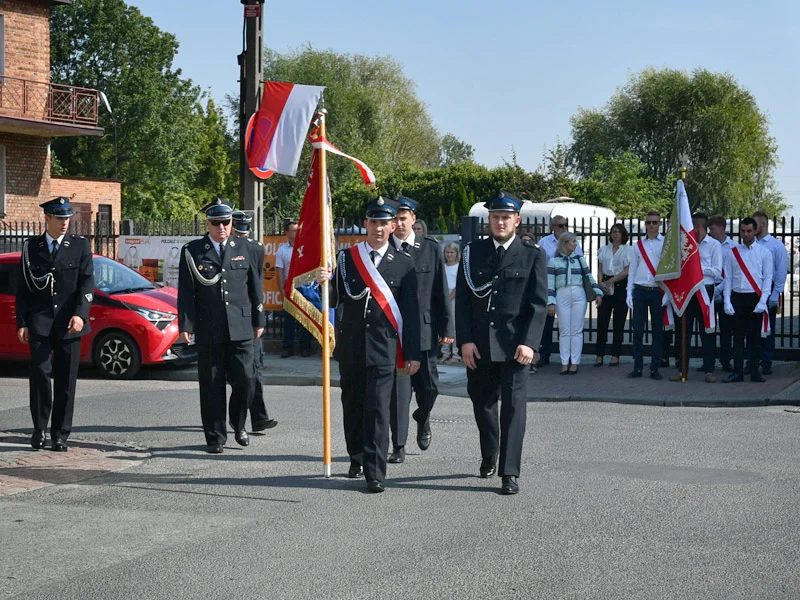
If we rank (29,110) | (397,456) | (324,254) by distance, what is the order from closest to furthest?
(324,254), (397,456), (29,110)

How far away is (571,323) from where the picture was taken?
14688 mm

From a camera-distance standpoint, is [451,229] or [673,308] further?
[451,229]

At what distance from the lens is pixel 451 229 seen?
18.0 metres

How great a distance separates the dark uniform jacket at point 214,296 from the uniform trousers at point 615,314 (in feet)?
22.2

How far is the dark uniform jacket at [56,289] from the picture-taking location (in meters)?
9.60

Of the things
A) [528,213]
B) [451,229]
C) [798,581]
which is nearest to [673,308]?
[451,229]

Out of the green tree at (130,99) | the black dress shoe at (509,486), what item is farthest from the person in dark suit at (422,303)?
the green tree at (130,99)

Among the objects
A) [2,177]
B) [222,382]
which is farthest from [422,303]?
[2,177]

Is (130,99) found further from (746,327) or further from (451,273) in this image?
(746,327)

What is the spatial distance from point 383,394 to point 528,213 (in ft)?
71.7

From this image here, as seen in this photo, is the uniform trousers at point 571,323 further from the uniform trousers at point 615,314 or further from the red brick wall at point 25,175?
the red brick wall at point 25,175

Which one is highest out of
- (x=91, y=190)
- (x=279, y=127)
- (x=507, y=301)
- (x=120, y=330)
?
(x=91, y=190)

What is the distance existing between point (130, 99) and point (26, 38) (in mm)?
27309

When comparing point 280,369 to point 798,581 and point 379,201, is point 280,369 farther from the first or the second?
point 798,581
